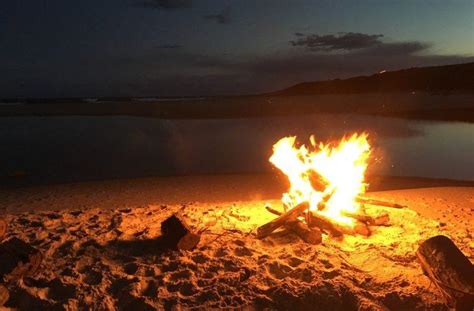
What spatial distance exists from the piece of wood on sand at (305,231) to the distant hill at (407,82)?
94.3m

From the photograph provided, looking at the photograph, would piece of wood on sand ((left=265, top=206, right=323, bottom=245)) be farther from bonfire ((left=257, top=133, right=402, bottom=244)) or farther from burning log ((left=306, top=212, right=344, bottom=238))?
burning log ((left=306, top=212, right=344, bottom=238))

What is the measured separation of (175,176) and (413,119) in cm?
2140

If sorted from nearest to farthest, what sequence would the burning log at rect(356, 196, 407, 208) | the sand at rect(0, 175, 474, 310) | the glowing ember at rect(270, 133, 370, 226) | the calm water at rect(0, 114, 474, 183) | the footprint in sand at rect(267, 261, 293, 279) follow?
the sand at rect(0, 175, 474, 310) < the footprint in sand at rect(267, 261, 293, 279) < the glowing ember at rect(270, 133, 370, 226) < the burning log at rect(356, 196, 407, 208) < the calm water at rect(0, 114, 474, 183)

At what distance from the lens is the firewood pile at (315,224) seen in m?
6.66

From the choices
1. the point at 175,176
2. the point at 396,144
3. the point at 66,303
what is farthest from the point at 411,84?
the point at 66,303

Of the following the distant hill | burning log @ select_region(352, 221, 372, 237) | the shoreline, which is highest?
the distant hill

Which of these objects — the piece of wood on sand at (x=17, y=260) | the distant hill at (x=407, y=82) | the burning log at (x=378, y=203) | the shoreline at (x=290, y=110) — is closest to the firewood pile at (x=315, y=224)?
the burning log at (x=378, y=203)

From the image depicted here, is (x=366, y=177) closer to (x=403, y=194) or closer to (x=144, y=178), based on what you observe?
(x=403, y=194)

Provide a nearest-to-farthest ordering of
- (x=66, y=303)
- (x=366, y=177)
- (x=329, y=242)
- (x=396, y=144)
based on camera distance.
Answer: (x=66, y=303), (x=329, y=242), (x=366, y=177), (x=396, y=144)

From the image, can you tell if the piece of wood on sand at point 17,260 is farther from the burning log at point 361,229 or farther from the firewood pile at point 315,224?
the burning log at point 361,229

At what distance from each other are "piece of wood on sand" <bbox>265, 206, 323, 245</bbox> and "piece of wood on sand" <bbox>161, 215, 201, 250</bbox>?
1543 millimetres

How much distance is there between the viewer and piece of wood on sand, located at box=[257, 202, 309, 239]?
668 cm

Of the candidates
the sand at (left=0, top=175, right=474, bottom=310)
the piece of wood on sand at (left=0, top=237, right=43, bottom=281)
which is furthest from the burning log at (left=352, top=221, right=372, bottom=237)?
the piece of wood on sand at (left=0, top=237, right=43, bottom=281)

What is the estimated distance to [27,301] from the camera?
16.0 ft
